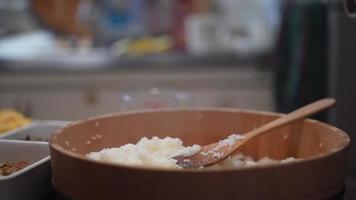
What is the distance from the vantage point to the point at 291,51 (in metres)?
A: 2.34

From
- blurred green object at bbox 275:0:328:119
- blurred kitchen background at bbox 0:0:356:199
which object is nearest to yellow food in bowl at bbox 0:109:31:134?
blurred kitchen background at bbox 0:0:356:199

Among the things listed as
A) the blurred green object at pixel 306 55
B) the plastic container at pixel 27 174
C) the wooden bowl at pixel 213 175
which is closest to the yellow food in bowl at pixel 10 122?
the plastic container at pixel 27 174

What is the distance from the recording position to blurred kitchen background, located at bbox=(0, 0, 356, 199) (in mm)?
2275

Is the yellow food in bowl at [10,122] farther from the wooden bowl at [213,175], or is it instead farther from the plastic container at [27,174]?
the wooden bowl at [213,175]

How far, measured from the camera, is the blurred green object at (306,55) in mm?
2170

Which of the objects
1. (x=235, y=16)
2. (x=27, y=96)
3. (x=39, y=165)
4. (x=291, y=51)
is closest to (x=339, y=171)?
(x=39, y=165)

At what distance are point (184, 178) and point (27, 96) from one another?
2.16m

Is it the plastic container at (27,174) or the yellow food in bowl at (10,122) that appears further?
the yellow food in bowl at (10,122)

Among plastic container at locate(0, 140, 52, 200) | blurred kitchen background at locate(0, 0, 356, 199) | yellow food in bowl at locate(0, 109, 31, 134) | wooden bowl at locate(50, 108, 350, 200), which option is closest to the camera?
wooden bowl at locate(50, 108, 350, 200)

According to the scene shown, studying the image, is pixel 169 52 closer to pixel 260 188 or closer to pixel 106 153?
pixel 106 153

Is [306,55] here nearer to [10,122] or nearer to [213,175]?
[10,122]

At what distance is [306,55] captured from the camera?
2211 millimetres

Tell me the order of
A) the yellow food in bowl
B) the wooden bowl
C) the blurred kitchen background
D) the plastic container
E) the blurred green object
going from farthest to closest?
1. the blurred kitchen background
2. the blurred green object
3. the yellow food in bowl
4. the plastic container
5. the wooden bowl

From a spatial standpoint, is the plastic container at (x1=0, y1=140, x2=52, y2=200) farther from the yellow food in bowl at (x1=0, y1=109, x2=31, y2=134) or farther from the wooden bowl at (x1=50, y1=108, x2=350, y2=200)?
the yellow food in bowl at (x1=0, y1=109, x2=31, y2=134)
